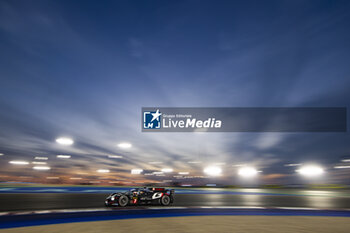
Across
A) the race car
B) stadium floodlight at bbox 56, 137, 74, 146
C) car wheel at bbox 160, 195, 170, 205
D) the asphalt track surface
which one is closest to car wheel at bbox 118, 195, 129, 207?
the race car

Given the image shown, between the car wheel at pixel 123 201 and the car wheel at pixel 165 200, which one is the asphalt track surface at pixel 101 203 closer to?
the car wheel at pixel 165 200

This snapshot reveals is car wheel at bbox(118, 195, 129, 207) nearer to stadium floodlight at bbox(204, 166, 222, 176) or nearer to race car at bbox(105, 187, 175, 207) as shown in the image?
race car at bbox(105, 187, 175, 207)

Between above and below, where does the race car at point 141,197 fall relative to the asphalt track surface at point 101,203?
above

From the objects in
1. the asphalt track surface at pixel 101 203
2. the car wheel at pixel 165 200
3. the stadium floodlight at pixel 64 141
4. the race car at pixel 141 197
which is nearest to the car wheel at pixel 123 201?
the race car at pixel 141 197

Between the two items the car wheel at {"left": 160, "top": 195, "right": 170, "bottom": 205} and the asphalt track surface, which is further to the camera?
the car wheel at {"left": 160, "top": 195, "right": 170, "bottom": 205}

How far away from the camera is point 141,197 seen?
980 cm

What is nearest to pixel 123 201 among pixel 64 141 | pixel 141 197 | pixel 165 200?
pixel 141 197

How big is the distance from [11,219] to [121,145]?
19.7 m

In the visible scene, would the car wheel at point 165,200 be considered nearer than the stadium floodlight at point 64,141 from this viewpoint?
Yes

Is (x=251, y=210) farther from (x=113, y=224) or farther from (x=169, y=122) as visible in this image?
(x=169, y=122)

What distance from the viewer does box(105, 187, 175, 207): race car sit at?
9086 mm

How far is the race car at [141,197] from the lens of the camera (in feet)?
29.8

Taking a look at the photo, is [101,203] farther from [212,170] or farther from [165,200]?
[212,170]

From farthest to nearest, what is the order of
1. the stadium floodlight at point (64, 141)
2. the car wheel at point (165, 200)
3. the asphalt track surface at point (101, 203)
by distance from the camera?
the stadium floodlight at point (64, 141) → the car wheel at point (165, 200) → the asphalt track surface at point (101, 203)
